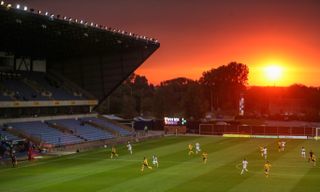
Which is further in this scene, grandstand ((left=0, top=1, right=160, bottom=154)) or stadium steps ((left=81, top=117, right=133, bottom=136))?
stadium steps ((left=81, top=117, right=133, bottom=136))

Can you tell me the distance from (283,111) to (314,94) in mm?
12411

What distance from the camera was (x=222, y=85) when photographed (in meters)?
164

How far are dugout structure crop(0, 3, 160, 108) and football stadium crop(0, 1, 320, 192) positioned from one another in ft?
0.50

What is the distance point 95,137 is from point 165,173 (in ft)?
100.0

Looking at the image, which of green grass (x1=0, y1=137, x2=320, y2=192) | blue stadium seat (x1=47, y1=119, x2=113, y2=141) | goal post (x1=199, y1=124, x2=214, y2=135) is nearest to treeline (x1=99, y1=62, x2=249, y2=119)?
goal post (x1=199, y1=124, x2=214, y2=135)

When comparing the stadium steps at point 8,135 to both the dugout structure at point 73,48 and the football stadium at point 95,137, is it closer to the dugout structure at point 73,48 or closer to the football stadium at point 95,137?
the football stadium at point 95,137

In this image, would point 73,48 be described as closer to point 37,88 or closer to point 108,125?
point 37,88

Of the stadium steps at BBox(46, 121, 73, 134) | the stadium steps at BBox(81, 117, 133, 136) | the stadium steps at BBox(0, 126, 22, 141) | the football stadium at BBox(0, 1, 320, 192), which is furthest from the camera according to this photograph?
the stadium steps at BBox(81, 117, 133, 136)

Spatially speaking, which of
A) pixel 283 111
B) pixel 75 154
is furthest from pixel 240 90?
pixel 75 154

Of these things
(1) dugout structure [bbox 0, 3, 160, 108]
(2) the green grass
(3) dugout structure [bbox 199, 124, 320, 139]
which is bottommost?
(2) the green grass

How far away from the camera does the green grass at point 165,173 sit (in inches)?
1467

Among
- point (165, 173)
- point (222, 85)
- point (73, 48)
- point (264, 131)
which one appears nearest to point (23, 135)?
point (73, 48)

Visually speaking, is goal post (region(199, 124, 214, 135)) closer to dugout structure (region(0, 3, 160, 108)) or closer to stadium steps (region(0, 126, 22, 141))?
dugout structure (region(0, 3, 160, 108))

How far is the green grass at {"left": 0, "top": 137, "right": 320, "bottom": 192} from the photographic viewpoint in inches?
1467
